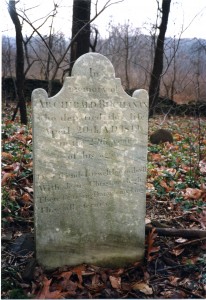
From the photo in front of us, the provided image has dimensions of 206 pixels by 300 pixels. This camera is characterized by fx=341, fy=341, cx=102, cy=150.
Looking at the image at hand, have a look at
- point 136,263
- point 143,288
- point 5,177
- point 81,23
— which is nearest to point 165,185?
point 136,263

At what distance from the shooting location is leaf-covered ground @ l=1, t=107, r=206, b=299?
2.94 m

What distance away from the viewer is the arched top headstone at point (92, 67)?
2.98 metres

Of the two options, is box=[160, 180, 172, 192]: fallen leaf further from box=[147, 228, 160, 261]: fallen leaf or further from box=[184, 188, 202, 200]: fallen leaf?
box=[147, 228, 160, 261]: fallen leaf

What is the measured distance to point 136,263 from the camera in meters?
3.38

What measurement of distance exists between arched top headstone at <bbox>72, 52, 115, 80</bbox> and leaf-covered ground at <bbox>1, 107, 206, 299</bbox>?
1681 mm

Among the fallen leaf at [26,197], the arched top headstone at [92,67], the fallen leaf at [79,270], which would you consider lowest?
the fallen leaf at [79,270]

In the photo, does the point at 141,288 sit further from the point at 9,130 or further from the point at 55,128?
the point at 9,130

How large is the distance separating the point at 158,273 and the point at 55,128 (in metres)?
1.67

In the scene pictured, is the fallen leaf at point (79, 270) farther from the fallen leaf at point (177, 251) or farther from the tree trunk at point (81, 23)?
the tree trunk at point (81, 23)

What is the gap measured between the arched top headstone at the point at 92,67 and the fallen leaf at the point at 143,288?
1.87 metres

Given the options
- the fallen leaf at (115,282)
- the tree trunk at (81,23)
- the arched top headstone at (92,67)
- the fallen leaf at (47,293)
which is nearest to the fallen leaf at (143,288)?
the fallen leaf at (115,282)

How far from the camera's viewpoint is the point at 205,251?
342 centimetres

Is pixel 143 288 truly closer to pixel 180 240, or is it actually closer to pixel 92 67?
pixel 180 240

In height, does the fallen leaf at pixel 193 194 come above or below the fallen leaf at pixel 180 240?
above
